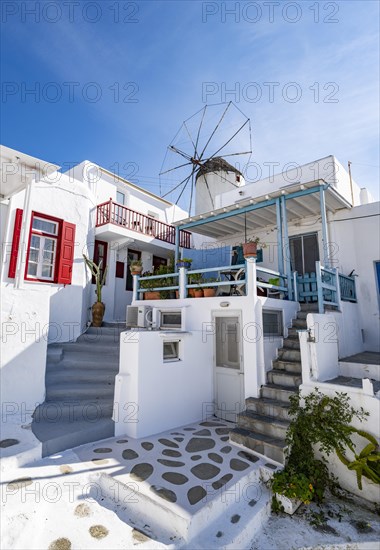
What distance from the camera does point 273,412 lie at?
17.2ft

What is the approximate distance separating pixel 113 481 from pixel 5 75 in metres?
10.3

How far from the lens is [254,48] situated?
707 centimetres

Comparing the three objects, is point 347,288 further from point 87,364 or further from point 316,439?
point 87,364

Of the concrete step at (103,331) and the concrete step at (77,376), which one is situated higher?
the concrete step at (103,331)

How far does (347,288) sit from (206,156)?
11993mm

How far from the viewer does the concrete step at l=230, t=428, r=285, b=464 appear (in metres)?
4.48

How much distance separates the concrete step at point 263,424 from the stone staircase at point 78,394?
2536 millimetres

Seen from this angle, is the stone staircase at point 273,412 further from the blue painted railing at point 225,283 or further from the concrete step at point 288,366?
the blue painted railing at point 225,283

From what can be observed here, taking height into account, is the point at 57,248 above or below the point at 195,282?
above

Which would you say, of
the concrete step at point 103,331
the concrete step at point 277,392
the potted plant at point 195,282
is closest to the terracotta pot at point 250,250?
the potted plant at point 195,282

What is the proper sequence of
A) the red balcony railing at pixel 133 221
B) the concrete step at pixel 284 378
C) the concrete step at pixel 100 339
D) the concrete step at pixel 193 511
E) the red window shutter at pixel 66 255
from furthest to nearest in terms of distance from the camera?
the red balcony railing at pixel 133 221
the red window shutter at pixel 66 255
the concrete step at pixel 100 339
the concrete step at pixel 284 378
the concrete step at pixel 193 511

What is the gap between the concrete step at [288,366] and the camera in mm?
5961

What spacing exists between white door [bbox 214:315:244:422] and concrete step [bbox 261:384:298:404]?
0.71 metres

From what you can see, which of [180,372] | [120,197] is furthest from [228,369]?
[120,197]
